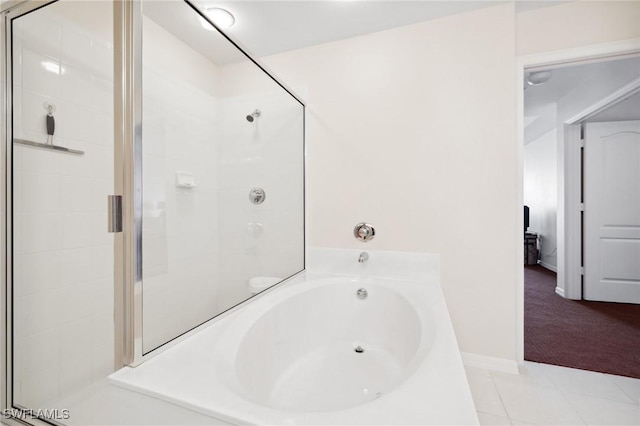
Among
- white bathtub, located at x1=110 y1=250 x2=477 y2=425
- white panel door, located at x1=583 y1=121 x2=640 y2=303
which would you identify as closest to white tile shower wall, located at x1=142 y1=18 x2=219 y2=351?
white bathtub, located at x1=110 y1=250 x2=477 y2=425

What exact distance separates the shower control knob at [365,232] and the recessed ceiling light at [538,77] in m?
2.24

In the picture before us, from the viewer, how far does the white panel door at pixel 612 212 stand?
308 centimetres

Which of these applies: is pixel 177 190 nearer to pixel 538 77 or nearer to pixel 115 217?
pixel 115 217

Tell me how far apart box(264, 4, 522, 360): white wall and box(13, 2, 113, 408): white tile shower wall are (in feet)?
4.19

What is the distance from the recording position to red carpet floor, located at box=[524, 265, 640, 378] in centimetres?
194

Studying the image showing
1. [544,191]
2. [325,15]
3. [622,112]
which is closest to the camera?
[325,15]

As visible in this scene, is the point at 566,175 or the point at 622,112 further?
the point at 566,175

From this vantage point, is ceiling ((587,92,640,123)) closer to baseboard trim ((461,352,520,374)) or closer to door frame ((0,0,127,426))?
baseboard trim ((461,352,520,374))

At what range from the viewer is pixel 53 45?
4.30ft

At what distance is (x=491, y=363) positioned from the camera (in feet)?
6.07

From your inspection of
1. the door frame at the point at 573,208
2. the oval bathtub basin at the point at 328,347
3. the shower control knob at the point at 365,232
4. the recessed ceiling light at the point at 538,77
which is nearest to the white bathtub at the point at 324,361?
the oval bathtub basin at the point at 328,347

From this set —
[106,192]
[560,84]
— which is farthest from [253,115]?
[560,84]

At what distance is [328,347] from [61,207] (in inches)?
60.9

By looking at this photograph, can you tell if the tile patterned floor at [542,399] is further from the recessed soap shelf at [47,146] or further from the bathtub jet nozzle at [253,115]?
the bathtub jet nozzle at [253,115]
